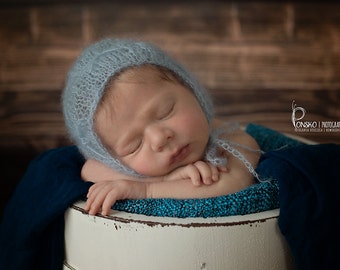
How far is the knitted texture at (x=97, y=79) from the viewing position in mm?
888

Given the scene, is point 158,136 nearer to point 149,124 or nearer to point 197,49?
point 149,124

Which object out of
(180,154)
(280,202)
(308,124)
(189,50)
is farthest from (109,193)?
(189,50)

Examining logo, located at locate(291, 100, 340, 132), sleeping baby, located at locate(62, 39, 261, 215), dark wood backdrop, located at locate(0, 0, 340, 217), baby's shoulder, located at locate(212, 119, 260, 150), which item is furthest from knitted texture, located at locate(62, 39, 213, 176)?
dark wood backdrop, located at locate(0, 0, 340, 217)

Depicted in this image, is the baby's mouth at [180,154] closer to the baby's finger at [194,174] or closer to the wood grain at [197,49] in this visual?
the baby's finger at [194,174]

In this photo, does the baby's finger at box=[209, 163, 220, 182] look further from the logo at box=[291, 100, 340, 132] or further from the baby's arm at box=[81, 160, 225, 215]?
the logo at box=[291, 100, 340, 132]

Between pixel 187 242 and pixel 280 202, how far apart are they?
155mm

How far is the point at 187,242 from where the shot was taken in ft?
2.53

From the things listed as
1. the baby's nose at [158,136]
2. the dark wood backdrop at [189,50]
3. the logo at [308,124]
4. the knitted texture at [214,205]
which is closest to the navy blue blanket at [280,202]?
the knitted texture at [214,205]

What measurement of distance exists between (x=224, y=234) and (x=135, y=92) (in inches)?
10.7

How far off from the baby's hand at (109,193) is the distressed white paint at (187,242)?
2cm

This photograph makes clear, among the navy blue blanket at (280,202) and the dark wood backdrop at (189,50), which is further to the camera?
the dark wood backdrop at (189,50)

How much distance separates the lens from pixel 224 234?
0.77 m

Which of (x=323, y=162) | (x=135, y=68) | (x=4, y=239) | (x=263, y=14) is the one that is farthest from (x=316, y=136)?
(x=4, y=239)

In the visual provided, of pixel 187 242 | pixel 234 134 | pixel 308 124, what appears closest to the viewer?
pixel 187 242
